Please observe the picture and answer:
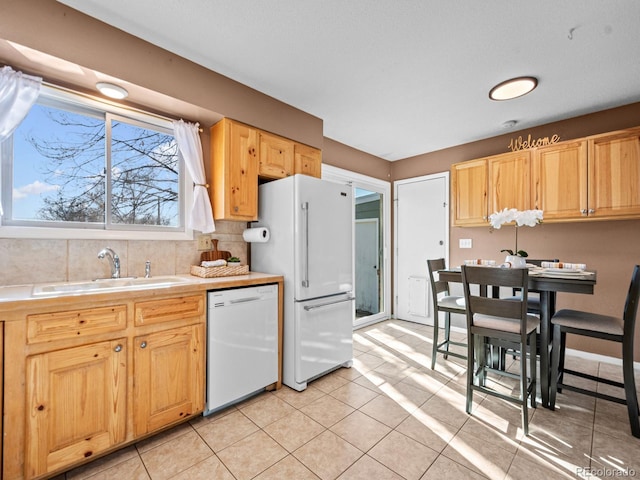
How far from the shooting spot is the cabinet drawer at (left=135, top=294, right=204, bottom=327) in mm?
1736

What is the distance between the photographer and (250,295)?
7.32 feet

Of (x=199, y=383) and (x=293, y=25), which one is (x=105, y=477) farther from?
(x=293, y=25)

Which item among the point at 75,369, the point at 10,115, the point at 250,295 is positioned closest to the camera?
the point at 75,369

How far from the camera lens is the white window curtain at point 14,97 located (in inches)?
66.5

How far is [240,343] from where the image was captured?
2172 millimetres

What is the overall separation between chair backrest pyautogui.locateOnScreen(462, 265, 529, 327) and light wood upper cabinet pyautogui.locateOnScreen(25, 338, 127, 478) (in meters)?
2.25

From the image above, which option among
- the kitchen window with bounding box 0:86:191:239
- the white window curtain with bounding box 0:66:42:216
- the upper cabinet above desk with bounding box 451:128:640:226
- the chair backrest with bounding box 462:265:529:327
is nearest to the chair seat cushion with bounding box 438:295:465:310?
the chair backrest with bounding box 462:265:529:327

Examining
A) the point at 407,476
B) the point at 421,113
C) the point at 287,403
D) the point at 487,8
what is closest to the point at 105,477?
the point at 287,403

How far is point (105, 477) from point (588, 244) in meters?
4.47

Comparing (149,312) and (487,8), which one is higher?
(487,8)

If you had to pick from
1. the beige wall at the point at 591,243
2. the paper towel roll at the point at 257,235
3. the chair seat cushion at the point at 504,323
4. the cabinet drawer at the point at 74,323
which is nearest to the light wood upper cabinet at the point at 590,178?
the beige wall at the point at 591,243

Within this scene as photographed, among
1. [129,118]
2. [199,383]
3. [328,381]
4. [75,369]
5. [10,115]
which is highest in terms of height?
[129,118]

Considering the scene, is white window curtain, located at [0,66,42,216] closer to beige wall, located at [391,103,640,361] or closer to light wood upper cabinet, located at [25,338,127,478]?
light wood upper cabinet, located at [25,338,127,478]

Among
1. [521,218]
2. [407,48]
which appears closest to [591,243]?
[521,218]
